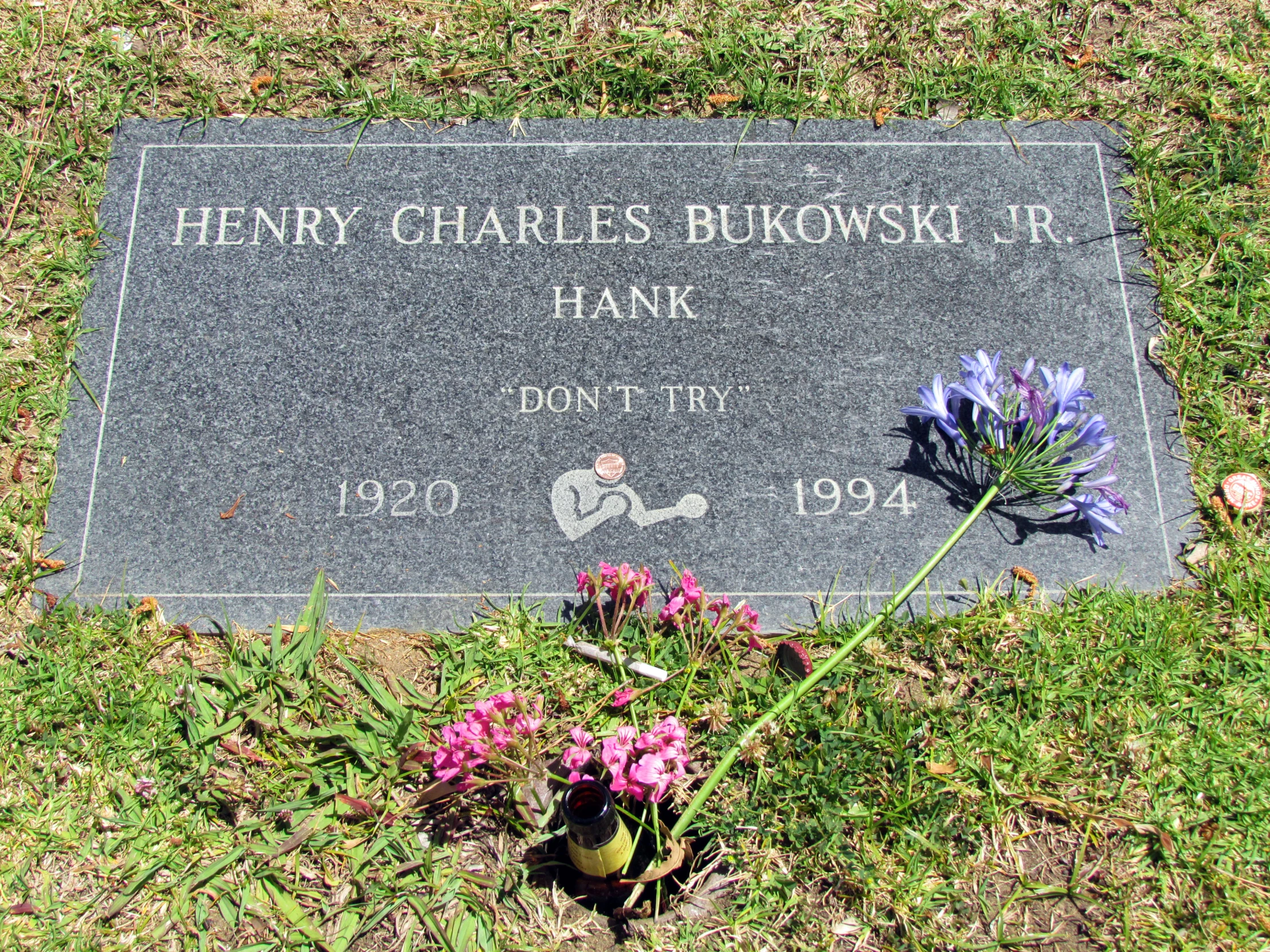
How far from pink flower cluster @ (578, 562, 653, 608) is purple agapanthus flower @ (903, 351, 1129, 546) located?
2.99ft

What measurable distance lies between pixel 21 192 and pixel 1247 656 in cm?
401

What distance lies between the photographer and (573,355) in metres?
2.74

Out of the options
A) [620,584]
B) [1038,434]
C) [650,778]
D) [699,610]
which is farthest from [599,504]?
[1038,434]

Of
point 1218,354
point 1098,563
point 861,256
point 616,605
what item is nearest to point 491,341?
point 616,605

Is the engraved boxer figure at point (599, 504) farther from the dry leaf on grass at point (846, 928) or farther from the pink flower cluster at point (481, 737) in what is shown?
the dry leaf on grass at point (846, 928)

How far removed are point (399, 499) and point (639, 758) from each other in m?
1.02

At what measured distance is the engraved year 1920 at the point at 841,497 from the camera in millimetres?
2564

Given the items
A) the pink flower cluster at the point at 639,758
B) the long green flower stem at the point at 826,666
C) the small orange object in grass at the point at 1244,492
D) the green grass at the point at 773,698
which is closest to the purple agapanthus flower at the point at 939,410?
the long green flower stem at the point at 826,666

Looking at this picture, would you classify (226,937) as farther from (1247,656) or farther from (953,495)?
(1247,656)

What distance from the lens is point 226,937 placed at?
2070mm

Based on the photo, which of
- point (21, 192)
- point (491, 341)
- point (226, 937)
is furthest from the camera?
point (21, 192)

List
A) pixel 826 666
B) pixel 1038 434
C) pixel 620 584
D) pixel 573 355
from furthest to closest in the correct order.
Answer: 1. pixel 573 355
2. pixel 1038 434
3. pixel 620 584
4. pixel 826 666

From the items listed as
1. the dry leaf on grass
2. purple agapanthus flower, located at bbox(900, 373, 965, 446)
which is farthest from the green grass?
purple agapanthus flower, located at bbox(900, 373, 965, 446)

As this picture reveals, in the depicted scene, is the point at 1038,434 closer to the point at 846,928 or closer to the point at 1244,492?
the point at 1244,492
